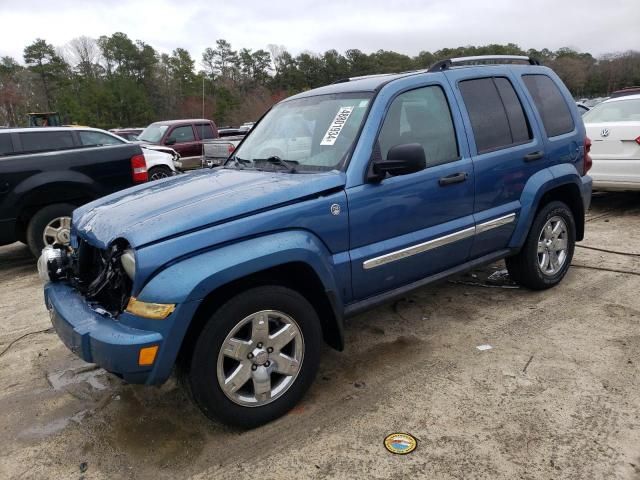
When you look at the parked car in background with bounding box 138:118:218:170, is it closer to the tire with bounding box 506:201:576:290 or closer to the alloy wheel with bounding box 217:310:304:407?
the tire with bounding box 506:201:576:290

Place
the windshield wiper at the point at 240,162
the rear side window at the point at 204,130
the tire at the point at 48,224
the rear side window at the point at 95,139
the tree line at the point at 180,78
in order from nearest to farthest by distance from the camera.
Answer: the windshield wiper at the point at 240,162, the tire at the point at 48,224, the rear side window at the point at 95,139, the rear side window at the point at 204,130, the tree line at the point at 180,78

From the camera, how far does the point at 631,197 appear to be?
28.1ft

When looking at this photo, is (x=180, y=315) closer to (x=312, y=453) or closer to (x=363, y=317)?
(x=312, y=453)

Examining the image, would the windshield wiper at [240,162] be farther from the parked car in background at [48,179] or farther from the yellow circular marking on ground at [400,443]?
the parked car in background at [48,179]

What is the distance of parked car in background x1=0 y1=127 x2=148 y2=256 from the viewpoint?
597cm

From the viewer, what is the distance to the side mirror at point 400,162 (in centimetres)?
296

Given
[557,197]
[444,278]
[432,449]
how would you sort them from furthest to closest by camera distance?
[557,197]
[444,278]
[432,449]

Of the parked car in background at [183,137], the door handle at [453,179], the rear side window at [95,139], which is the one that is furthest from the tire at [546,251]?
the parked car in background at [183,137]

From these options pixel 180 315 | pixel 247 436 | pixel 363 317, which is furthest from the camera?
pixel 363 317

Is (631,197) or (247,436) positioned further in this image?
(631,197)

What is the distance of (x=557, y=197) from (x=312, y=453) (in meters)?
3.28

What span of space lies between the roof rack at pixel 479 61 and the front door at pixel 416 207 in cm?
27

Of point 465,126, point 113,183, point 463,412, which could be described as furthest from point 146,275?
point 113,183

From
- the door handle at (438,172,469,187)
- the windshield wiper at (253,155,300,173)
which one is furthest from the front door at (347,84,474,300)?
the windshield wiper at (253,155,300,173)
